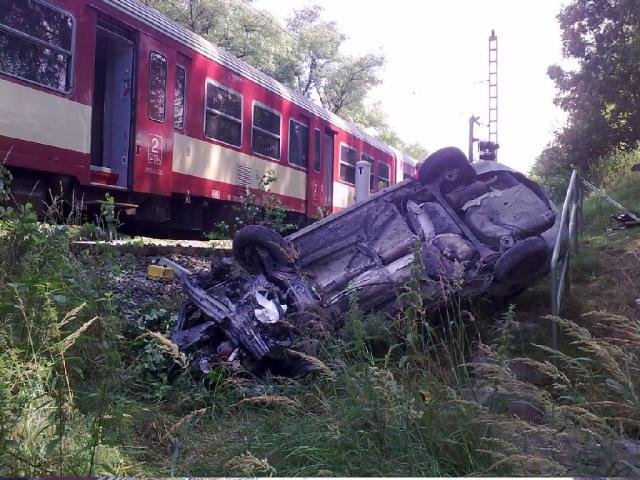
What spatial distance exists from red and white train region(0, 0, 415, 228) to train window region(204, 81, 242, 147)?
0.02m

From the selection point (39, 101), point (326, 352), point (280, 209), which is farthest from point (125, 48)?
point (326, 352)

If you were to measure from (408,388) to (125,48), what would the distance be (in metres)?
6.77

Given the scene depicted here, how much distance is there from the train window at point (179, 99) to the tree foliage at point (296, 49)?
1648 centimetres

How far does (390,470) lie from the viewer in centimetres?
→ 256

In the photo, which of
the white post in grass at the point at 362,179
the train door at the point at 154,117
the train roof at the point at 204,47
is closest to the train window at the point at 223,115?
the train roof at the point at 204,47

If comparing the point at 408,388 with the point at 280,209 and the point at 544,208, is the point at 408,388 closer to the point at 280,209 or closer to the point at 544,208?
the point at 544,208

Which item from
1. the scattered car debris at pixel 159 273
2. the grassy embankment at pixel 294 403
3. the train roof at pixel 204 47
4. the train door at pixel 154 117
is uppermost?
the train roof at pixel 204 47

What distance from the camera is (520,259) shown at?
4.47 meters

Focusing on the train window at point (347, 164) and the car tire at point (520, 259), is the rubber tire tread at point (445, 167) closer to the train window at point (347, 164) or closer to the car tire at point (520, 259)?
the car tire at point (520, 259)

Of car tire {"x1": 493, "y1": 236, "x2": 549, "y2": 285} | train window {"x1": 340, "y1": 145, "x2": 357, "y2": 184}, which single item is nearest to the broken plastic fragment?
car tire {"x1": 493, "y1": 236, "x2": 549, "y2": 285}

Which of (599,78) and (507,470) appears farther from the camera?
(599,78)

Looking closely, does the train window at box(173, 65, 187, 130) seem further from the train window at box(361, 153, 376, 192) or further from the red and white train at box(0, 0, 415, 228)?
the train window at box(361, 153, 376, 192)

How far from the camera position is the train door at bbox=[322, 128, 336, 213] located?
559 inches

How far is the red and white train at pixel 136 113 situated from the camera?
22.0ft
